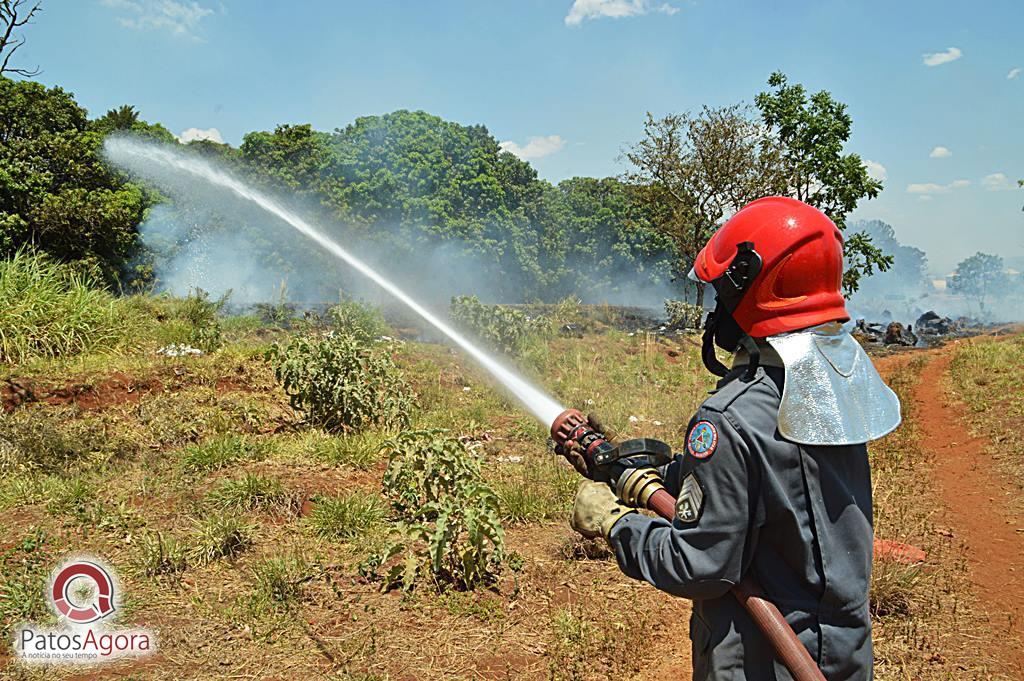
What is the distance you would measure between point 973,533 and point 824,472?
497 cm

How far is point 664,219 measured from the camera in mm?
20172

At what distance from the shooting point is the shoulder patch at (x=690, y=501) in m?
1.58

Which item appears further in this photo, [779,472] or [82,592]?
[82,592]

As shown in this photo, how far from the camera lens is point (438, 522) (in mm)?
3977

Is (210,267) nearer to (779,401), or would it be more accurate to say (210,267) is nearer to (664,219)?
(664,219)

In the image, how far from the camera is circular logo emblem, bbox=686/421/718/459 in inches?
61.7

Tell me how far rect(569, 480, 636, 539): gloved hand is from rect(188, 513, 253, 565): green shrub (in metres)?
3.12

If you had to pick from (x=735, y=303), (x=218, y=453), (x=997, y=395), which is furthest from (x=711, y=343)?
(x=997, y=395)

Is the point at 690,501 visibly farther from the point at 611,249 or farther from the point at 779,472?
the point at 611,249

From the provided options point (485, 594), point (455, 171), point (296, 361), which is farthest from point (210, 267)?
point (485, 594)

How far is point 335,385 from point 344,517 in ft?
7.73

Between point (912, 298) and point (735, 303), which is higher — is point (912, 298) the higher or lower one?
the higher one

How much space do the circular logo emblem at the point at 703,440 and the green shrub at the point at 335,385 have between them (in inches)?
219

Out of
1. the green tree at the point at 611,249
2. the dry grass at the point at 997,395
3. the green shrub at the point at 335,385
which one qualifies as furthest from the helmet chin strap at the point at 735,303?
the green tree at the point at 611,249
